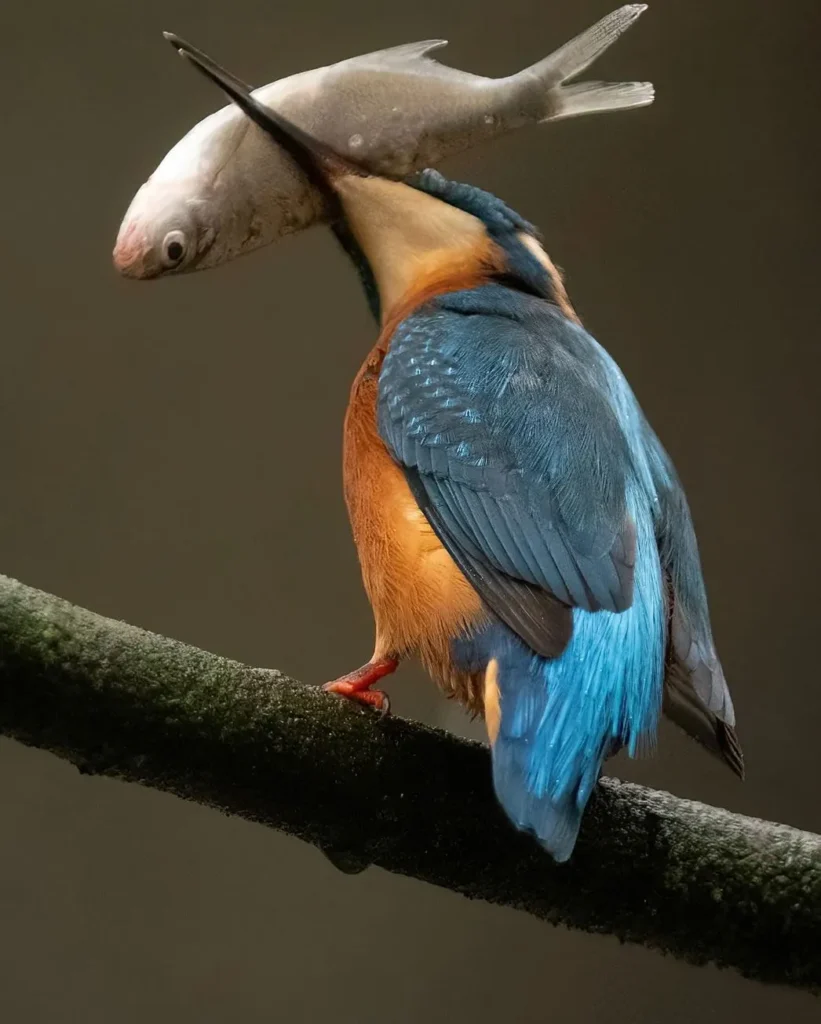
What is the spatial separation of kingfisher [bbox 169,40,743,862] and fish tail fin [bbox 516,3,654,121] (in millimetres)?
159

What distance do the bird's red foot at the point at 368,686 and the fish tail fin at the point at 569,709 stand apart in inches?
4.2

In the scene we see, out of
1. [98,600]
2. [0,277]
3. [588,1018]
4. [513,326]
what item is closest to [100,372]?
[0,277]

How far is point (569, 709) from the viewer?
842 millimetres

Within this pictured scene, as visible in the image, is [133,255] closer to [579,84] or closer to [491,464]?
[491,464]

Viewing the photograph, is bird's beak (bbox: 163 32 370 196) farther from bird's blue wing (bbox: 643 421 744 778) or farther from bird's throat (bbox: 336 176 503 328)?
bird's blue wing (bbox: 643 421 744 778)

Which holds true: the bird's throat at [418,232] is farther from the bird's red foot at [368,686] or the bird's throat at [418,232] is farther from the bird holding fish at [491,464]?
the bird's red foot at [368,686]

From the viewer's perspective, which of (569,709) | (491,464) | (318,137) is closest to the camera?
(569,709)

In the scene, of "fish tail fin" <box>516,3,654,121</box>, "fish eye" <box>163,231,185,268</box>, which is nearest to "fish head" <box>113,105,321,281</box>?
"fish eye" <box>163,231,185,268</box>

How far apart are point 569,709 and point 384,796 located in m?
0.16

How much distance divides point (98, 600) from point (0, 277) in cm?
52

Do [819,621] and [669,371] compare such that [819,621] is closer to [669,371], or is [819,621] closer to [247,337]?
[669,371]

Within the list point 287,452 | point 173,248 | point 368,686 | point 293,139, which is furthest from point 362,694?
point 287,452

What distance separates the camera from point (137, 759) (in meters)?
0.81

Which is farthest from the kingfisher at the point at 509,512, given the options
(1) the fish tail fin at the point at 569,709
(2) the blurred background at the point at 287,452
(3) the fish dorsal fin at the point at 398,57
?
(2) the blurred background at the point at 287,452
